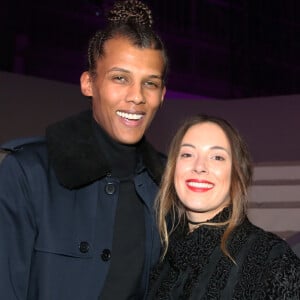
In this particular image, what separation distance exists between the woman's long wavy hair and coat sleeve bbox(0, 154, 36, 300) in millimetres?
415

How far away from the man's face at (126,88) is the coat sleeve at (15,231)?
0.97 ft

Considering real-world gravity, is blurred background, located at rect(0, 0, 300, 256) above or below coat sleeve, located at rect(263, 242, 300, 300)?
above

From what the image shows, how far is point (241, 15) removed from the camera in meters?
7.00

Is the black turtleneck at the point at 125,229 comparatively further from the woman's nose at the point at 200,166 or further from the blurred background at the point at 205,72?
the blurred background at the point at 205,72

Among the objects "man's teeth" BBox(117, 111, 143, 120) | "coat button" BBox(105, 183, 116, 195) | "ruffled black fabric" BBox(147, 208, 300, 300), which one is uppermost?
"man's teeth" BBox(117, 111, 143, 120)

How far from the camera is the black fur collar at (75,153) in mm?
1568

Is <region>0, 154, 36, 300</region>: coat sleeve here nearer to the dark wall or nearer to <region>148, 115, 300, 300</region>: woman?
<region>148, 115, 300, 300</region>: woman

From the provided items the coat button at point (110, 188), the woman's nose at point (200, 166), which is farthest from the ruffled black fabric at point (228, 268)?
the coat button at point (110, 188)

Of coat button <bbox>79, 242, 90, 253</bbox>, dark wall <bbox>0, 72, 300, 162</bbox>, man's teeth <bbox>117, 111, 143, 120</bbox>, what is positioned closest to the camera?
coat button <bbox>79, 242, 90, 253</bbox>

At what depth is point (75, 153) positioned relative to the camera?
1602mm

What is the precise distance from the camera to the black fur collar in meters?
1.57

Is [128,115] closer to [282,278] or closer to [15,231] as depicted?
[15,231]

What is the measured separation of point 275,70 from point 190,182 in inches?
225

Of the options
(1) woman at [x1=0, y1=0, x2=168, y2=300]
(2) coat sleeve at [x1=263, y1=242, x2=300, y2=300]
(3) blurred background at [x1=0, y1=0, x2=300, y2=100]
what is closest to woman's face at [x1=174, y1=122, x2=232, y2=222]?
(1) woman at [x1=0, y1=0, x2=168, y2=300]
